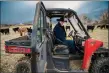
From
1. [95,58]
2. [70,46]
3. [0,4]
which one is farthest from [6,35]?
[95,58]

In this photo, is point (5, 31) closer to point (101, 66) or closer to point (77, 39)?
point (77, 39)

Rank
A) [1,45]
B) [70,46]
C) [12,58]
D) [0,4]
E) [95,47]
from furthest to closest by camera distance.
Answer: [1,45], [0,4], [12,58], [70,46], [95,47]

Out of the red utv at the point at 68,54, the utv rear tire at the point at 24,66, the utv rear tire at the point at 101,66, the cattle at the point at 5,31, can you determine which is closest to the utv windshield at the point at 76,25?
the red utv at the point at 68,54

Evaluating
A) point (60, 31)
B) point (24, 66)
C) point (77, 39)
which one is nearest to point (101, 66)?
point (77, 39)

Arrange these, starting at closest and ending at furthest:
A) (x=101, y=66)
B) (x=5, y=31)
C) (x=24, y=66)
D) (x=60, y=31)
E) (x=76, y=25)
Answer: (x=24, y=66)
(x=101, y=66)
(x=76, y=25)
(x=60, y=31)
(x=5, y=31)

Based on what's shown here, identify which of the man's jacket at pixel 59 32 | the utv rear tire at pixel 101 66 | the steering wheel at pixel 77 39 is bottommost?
the utv rear tire at pixel 101 66

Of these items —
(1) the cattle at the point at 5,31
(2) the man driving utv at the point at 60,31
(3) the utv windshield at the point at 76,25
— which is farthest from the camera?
(1) the cattle at the point at 5,31

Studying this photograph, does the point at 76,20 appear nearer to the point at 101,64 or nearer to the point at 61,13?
the point at 61,13

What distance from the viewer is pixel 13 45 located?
182 inches

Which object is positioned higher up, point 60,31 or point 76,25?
point 76,25

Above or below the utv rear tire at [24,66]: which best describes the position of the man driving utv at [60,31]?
above

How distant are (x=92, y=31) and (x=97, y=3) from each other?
2074mm

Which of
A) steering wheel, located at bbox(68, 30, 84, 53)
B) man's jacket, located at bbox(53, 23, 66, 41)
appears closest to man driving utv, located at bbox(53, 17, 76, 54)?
man's jacket, located at bbox(53, 23, 66, 41)

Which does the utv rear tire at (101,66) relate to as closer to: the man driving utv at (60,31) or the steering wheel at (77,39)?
the steering wheel at (77,39)
